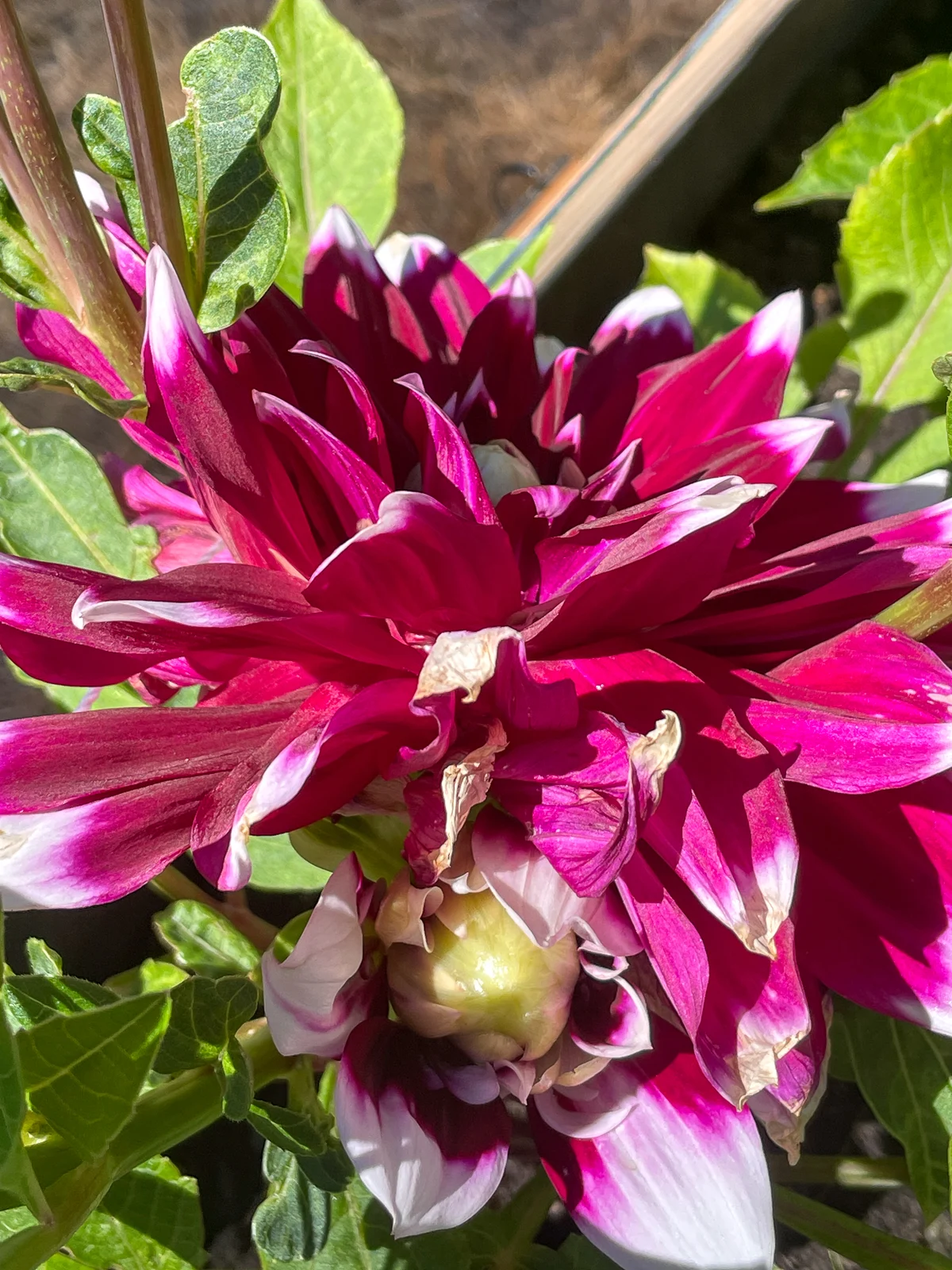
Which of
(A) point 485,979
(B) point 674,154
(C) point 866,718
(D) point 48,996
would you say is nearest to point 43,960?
(D) point 48,996

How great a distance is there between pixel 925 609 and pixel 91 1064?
207 millimetres

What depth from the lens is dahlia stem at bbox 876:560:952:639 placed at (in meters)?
0.24

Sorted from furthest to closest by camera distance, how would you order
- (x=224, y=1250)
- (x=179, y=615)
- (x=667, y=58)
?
(x=667, y=58), (x=224, y=1250), (x=179, y=615)

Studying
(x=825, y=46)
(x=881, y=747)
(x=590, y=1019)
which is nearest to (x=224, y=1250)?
(x=590, y=1019)

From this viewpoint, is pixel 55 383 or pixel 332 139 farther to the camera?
pixel 332 139

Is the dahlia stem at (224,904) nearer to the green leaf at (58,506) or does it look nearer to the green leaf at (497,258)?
the green leaf at (58,506)

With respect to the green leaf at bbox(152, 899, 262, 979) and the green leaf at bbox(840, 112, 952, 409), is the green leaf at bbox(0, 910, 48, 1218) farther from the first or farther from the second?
the green leaf at bbox(840, 112, 952, 409)

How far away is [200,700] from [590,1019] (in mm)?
131

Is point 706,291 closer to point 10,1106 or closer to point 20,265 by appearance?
point 20,265

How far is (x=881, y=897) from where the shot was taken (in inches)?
11.1

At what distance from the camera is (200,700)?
1.01 feet

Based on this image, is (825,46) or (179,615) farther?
(825,46)

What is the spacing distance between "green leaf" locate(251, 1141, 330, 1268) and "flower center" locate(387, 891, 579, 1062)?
0.12 metres

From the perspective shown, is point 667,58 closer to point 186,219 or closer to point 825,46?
point 825,46
